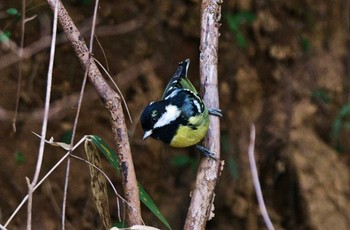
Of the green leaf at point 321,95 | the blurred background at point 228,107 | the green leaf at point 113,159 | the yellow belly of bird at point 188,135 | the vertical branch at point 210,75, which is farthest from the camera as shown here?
the green leaf at point 321,95

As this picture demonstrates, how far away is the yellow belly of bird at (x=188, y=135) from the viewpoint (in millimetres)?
3010

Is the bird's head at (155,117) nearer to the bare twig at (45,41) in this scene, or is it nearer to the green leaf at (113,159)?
the green leaf at (113,159)

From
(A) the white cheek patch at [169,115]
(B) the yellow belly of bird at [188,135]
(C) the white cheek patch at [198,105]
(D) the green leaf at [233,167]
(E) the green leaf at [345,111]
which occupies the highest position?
(C) the white cheek patch at [198,105]

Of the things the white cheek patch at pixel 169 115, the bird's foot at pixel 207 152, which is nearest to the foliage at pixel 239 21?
the white cheek patch at pixel 169 115

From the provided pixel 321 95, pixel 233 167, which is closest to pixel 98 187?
pixel 233 167

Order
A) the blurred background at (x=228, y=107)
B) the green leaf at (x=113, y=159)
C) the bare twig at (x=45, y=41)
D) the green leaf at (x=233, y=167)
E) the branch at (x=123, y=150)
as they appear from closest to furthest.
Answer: the branch at (x=123, y=150)
the green leaf at (x=113, y=159)
the bare twig at (x=45, y=41)
the blurred background at (x=228, y=107)
the green leaf at (x=233, y=167)

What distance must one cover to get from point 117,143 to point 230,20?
2.84m

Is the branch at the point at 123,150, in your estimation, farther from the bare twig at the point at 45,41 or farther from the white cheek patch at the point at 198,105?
the bare twig at the point at 45,41

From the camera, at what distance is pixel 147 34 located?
4824mm

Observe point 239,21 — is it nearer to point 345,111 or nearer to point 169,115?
point 345,111

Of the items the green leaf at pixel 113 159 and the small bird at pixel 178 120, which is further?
the small bird at pixel 178 120

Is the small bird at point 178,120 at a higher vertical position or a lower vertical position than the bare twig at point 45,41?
lower

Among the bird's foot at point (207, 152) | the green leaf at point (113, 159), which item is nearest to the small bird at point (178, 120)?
the bird's foot at point (207, 152)

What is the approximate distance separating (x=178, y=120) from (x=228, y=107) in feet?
6.57
